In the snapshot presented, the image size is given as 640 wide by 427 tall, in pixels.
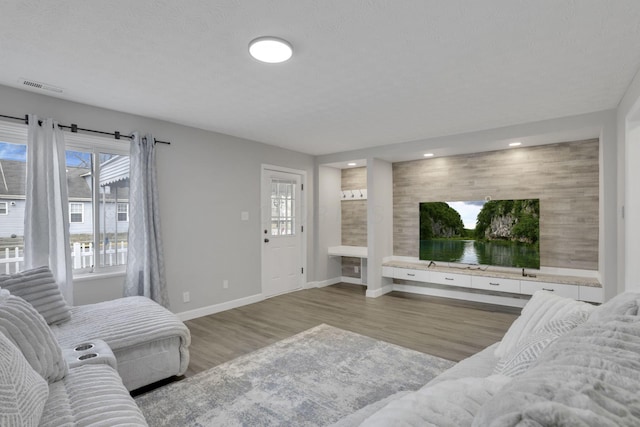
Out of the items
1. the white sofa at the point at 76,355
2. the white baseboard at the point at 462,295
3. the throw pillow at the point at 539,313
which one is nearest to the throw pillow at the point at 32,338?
the white sofa at the point at 76,355

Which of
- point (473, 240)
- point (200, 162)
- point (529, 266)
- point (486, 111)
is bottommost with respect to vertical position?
point (529, 266)

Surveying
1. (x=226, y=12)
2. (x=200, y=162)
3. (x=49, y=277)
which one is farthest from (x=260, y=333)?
(x=226, y=12)

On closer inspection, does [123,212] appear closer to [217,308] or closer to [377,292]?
[217,308]

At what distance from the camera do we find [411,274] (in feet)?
16.9

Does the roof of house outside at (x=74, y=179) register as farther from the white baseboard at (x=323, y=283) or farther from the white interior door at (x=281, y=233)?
the white baseboard at (x=323, y=283)

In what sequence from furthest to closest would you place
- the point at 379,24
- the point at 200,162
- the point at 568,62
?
the point at 200,162, the point at 568,62, the point at 379,24

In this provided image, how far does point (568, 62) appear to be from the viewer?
243cm

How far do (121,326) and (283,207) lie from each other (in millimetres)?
3411

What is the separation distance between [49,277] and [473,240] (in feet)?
16.5

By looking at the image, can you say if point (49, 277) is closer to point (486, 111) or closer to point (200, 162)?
point (200, 162)

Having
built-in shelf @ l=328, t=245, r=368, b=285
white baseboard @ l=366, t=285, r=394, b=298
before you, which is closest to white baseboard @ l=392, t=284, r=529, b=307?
white baseboard @ l=366, t=285, r=394, b=298

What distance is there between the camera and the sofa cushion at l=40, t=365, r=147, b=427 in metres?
1.42

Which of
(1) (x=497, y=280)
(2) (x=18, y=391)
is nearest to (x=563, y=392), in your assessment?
(2) (x=18, y=391)

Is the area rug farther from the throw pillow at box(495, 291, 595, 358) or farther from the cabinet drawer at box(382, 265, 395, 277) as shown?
the cabinet drawer at box(382, 265, 395, 277)
